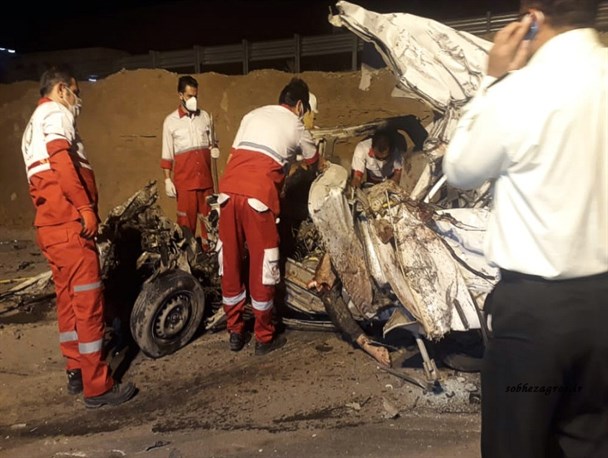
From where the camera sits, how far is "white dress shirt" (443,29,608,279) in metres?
1.51

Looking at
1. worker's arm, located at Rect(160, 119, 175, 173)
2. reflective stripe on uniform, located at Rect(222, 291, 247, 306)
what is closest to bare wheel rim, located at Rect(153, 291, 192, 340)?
reflective stripe on uniform, located at Rect(222, 291, 247, 306)

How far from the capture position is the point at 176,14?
628 inches

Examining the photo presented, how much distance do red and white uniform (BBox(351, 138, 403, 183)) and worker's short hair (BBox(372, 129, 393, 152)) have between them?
94 millimetres

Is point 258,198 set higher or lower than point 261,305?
higher

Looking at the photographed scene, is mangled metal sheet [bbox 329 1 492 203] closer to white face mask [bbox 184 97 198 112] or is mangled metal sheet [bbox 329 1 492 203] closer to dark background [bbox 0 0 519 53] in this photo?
white face mask [bbox 184 97 198 112]

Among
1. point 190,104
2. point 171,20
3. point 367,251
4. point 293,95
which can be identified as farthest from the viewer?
point 171,20

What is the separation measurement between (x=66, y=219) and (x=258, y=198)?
4.46ft

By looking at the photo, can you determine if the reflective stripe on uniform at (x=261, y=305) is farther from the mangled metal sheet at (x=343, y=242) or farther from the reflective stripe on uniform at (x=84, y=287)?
the reflective stripe on uniform at (x=84, y=287)

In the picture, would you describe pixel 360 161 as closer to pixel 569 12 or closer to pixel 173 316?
pixel 173 316

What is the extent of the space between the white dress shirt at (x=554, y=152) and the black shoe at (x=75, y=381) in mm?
3481

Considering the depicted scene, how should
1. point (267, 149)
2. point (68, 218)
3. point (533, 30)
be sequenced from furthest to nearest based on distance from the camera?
point (267, 149) → point (68, 218) → point (533, 30)

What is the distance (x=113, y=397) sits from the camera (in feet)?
12.8

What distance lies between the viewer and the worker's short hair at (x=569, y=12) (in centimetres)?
157

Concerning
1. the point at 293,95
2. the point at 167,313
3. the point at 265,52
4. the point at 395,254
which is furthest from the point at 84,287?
the point at 265,52
